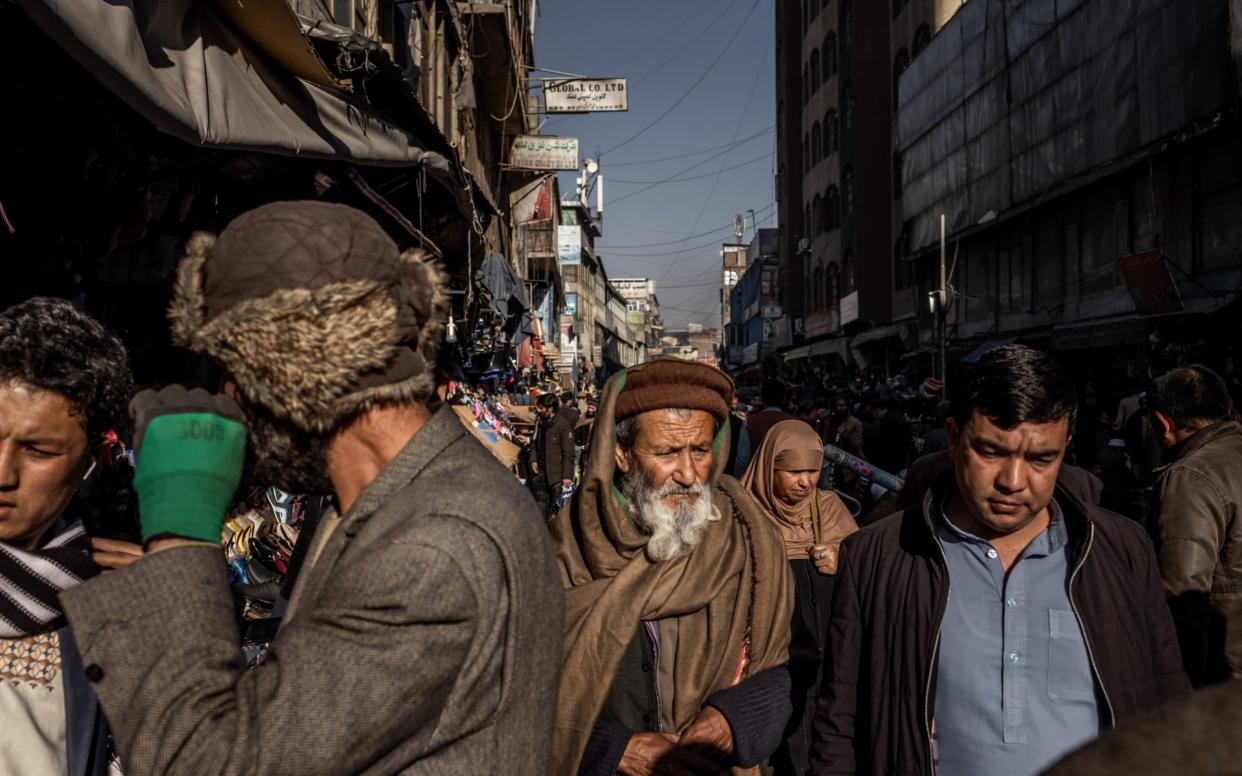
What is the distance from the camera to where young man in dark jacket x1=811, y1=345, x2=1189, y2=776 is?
2246 millimetres

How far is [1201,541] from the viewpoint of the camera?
10.7ft

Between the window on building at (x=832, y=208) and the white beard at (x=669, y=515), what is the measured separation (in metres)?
35.5

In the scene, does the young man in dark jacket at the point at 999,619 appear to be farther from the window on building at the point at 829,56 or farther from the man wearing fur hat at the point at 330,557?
the window on building at the point at 829,56

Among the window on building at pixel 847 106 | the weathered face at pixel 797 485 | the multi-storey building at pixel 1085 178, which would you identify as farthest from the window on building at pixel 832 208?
the weathered face at pixel 797 485

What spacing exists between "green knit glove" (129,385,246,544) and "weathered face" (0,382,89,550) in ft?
2.04

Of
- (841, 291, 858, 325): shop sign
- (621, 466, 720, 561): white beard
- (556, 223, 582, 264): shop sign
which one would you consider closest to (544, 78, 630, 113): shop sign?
(621, 466, 720, 561): white beard

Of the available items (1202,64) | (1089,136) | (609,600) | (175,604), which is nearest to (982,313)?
(1089,136)

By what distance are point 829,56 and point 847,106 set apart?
383 centimetres

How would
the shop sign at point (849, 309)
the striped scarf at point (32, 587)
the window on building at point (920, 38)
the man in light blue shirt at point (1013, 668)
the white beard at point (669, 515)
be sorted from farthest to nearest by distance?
1. the shop sign at point (849, 309)
2. the window on building at point (920, 38)
3. the white beard at point (669, 515)
4. the man in light blue shirt at point (1013, 668)
5. the striped scarf at point (32, 587)

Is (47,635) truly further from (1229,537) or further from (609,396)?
(1229,537)

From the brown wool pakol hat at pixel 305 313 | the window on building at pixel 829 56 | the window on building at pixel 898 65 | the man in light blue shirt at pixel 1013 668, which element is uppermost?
the window on building at pixel 829 56

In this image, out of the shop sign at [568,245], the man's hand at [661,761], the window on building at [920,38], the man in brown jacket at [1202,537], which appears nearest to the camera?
the man's hand at [661,761]

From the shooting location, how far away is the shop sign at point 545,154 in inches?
694

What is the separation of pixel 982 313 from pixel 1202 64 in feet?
39.1
